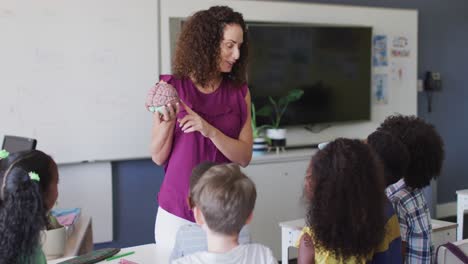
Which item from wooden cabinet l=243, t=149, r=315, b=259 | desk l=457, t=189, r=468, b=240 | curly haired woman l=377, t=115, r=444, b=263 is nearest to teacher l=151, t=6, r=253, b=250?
curly haired woman l=377, t=115, r=444, b=263

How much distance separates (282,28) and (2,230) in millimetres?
3269

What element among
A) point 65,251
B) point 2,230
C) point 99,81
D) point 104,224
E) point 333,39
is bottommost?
point 104,224

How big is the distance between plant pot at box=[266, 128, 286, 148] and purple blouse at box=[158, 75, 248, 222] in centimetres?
217

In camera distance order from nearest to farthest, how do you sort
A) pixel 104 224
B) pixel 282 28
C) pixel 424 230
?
pixel 424 230 → pixel 104 224 → pixel 282 28

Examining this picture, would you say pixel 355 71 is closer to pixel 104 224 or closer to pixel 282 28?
pixel 282 28

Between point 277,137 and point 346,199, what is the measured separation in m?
2.59

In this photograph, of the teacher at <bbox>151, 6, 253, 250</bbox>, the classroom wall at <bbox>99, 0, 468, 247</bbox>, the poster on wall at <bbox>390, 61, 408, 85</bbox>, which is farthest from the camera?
the classroom wall at <bbox>99, 0, 468, 247</bbox>

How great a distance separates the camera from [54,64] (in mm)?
3529

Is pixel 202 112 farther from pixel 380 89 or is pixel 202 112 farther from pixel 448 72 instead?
pixel 448 72

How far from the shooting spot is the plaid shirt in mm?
1999

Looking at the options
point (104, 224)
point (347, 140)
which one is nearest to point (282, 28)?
point (104, 224)

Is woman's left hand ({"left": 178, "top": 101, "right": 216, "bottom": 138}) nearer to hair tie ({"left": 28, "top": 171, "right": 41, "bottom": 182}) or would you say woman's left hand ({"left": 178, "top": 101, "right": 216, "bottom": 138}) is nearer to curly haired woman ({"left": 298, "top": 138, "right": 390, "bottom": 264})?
curly haired woman ({"left": 298, "top": 138, "right": 390, "bottom": 264})

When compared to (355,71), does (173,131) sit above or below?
below

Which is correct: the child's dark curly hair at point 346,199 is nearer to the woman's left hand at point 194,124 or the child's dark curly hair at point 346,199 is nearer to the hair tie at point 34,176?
the woman's left hand at point 194,124
